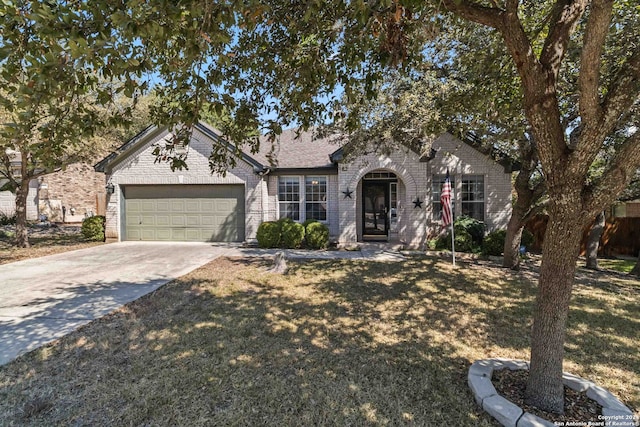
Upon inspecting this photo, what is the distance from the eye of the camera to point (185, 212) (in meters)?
13.8

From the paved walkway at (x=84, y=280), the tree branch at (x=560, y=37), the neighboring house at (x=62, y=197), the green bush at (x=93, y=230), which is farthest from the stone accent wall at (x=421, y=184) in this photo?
the neighboring house at (x=62, y=197)

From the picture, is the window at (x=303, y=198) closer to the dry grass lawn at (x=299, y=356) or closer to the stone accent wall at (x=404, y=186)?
the stone accent wall at (x=404, y=186)

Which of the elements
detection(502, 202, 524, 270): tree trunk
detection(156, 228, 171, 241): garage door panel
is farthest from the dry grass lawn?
detection(156, 228, 171, 241): garage door panel

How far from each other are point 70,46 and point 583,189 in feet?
12.1

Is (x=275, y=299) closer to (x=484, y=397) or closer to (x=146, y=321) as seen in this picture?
(x=146, y=321)

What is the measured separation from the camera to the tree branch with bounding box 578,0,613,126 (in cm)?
249

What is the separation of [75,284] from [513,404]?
8270 millimetres

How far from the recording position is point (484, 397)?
3123mm

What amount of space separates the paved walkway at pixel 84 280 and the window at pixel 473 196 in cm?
412

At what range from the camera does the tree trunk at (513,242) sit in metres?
9.28

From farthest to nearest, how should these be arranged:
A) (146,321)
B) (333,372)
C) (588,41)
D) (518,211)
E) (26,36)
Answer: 1. (518,211)
2. (146,321)
3. (333,372)
4. (588,41)
5. (26,36)

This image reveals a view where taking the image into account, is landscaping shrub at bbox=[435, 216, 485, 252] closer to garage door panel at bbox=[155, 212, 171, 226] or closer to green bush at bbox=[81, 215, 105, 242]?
garage door panel at bbox=[155, 212, 171, 226]

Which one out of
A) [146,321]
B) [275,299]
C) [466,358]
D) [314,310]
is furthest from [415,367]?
[146,321]

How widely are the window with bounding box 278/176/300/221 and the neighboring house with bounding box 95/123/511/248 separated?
0.13ft
